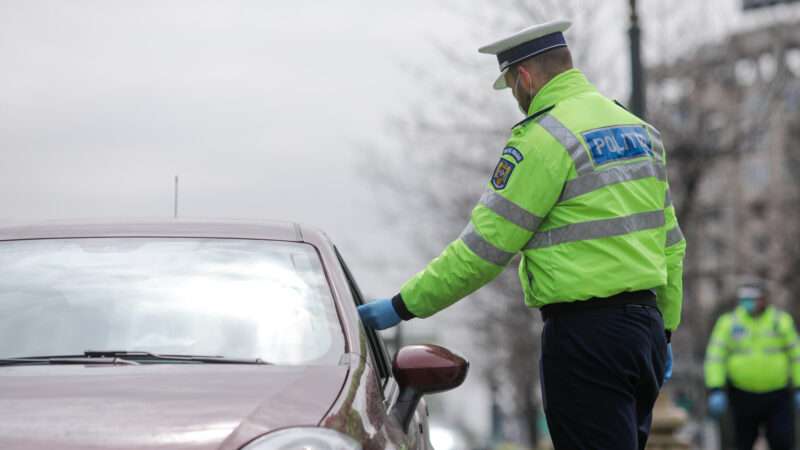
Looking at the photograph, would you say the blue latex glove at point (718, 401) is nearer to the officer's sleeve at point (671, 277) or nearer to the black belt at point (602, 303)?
the officer's sleeve at point (671, 277)

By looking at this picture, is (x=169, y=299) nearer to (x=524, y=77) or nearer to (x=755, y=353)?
(x=524, y=77)

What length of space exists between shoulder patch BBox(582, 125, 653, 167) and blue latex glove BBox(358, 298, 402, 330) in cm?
86

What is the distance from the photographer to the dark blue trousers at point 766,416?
11.8 meters

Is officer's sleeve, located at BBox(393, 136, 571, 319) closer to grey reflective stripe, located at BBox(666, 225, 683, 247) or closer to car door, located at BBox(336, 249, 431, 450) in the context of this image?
car door, located at BBox(336, 249, 431, 450)

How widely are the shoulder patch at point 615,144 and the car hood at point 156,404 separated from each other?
4.61ft

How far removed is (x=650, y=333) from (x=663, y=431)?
8.35 meters

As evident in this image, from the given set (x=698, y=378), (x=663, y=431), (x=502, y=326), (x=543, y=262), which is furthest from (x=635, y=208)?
(x=698, y=378)

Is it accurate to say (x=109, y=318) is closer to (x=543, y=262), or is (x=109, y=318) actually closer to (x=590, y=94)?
(x=543, y=262)

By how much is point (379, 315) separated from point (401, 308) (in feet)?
0.31

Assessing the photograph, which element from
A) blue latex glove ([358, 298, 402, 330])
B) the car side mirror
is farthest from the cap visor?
the car side mirror

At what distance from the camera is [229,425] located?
347cm

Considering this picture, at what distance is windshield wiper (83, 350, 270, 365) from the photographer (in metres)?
4.05

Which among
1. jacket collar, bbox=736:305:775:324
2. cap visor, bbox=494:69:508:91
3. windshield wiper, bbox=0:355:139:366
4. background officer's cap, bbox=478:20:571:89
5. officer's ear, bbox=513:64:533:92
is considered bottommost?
jacket collar, bbox=736:305:775:324

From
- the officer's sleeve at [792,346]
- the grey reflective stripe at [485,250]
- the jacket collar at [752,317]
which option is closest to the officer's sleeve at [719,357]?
the jacket collar at [752,317]
